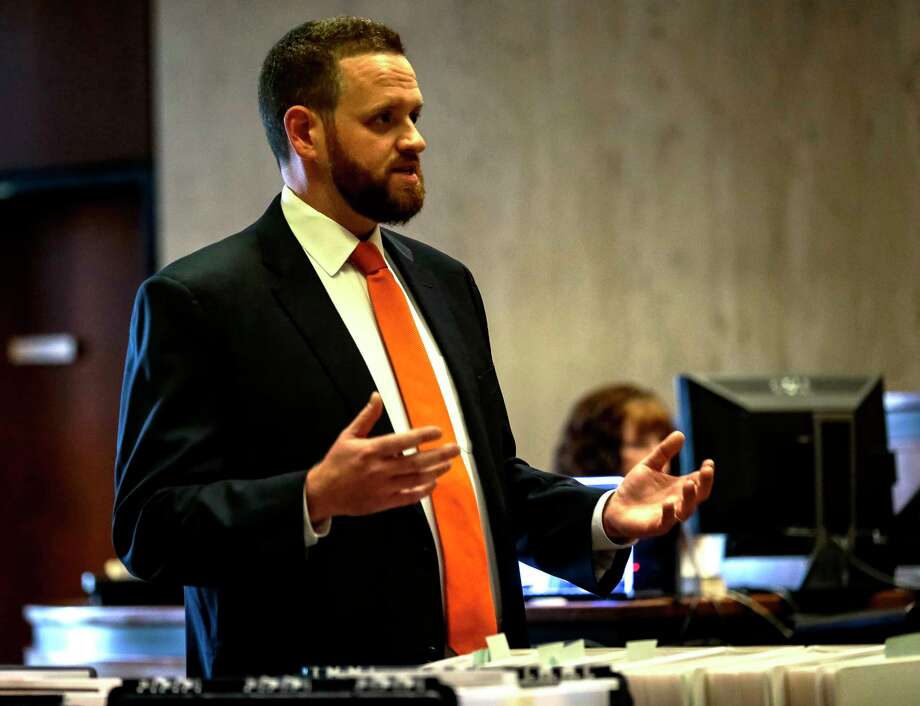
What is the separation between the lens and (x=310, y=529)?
1.55m

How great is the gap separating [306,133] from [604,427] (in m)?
2.29

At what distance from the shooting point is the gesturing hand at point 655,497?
5.63ft

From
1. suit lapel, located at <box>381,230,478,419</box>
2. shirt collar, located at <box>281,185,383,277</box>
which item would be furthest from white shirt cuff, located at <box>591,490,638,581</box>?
shirt collar, located at <box>281,185,383,277</box>

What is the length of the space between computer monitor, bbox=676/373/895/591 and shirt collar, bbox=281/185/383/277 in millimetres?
1619

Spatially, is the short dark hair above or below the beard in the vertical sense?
above

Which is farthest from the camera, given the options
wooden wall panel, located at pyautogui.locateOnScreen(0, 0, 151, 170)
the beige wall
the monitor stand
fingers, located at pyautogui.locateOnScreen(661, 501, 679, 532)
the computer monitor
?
wooden wall panel, located at pyautogui.locateOnScreen(0, 0, 151, 170)

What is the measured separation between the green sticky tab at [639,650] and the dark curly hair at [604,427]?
2.61 meters

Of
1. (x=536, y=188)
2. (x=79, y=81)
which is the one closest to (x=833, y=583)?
(x=536, y=188)

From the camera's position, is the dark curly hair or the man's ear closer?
the man's ear

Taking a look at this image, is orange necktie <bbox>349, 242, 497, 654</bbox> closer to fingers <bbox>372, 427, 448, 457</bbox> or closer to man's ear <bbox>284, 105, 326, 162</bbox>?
man's ear <bbox>284, 105, 326, 162</bbox>

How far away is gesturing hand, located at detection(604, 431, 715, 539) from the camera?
1717 mm

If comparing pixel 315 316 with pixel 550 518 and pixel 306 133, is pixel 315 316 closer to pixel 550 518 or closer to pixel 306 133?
pixel 306 133

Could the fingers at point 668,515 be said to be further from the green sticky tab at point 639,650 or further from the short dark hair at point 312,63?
the short dark hair at point 312,63

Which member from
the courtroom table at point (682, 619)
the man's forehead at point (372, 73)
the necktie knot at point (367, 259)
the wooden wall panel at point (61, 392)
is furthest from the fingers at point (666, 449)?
the wooden wall panel at point (61, 392)
